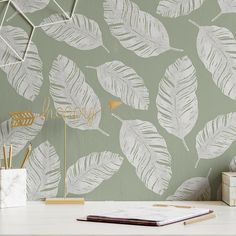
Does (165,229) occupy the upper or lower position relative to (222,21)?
lower

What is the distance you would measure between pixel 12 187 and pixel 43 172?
21 centimetres

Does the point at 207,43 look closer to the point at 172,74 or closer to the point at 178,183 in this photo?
the point at 172,74

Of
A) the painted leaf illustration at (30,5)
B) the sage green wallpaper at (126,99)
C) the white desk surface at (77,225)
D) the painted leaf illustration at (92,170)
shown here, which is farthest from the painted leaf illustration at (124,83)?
the white desk surface at (77,225)

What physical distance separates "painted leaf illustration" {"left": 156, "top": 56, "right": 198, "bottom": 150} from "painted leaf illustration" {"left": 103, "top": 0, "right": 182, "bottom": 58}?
Result: 0.33 feet

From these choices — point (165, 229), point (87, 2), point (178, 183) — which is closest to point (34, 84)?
point (87, 2)

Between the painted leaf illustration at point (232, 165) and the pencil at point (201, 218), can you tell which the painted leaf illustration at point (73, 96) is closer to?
the painted leaf illustration at point (232, 165)

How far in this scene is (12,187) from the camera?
7.20 feet

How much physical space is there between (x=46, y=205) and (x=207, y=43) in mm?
904

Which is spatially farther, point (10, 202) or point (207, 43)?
point (207, 43)

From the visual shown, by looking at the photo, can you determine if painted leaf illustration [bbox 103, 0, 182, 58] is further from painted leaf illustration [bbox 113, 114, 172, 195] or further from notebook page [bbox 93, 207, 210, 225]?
notebook page [bbox 93, 207, 210, 225]

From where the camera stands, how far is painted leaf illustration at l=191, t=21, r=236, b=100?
233cm

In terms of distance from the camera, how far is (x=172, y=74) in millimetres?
2342

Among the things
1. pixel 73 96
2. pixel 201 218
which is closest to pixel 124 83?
pixel 73 96

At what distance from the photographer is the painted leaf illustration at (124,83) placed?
7.70ft
